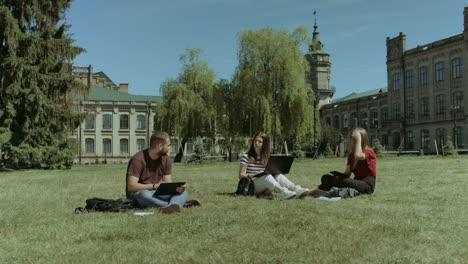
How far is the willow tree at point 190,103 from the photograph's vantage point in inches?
1617

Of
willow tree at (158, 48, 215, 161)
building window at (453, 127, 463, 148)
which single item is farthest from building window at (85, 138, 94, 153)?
building window at (453, 127, 463, 148)

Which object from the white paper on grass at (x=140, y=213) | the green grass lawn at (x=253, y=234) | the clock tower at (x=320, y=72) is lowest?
the green grass lawn at (x=253, y=234)

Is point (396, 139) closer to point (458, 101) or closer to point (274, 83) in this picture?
point (458, 101)

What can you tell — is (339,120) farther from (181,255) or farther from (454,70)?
(181,255)

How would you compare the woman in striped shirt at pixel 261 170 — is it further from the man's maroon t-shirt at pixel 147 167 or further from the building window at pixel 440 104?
the building window at pixel 440 104

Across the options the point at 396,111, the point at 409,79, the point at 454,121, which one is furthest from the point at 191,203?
the point at 396,111

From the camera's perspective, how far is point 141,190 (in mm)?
7746

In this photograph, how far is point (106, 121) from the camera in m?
75.8

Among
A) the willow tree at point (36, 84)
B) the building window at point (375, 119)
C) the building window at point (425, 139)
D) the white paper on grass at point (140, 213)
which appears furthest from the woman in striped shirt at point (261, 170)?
the building window at point (375, 119)

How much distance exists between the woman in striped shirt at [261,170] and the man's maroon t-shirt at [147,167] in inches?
81.4

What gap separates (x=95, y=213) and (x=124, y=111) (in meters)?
70.7

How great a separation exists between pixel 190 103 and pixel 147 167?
109 ft

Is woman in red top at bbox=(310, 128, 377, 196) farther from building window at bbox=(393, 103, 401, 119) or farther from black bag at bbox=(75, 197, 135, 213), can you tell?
building window at bbox=(393, 103, 401, 119)

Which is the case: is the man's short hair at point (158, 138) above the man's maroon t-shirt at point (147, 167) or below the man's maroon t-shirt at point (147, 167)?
above
